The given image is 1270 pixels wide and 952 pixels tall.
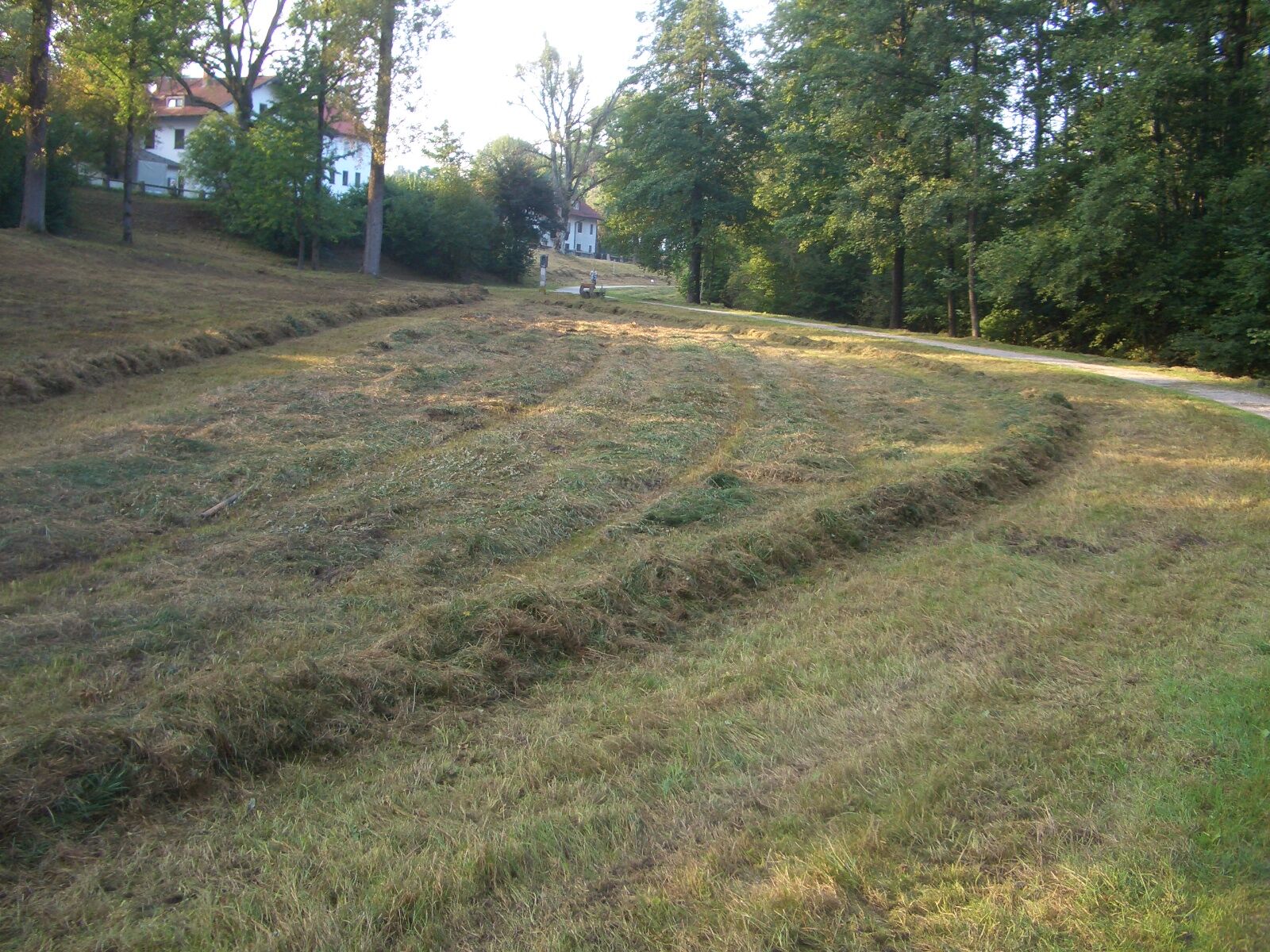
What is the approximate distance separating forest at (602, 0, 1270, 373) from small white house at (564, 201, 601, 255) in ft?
171

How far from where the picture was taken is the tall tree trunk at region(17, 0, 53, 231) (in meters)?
23.6

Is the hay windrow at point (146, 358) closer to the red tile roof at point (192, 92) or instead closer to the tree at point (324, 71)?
the tree at point (324, 71)

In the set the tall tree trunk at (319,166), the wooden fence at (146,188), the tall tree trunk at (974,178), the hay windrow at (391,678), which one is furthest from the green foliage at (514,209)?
the hay windrow at (391,678)

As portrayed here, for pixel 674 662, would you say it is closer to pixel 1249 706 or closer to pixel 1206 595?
pixel 1249 706

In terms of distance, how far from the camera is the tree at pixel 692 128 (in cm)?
3678

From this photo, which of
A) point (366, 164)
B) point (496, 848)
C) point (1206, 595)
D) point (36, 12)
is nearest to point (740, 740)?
point (496, 848)

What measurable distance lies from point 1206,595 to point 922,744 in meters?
3.21

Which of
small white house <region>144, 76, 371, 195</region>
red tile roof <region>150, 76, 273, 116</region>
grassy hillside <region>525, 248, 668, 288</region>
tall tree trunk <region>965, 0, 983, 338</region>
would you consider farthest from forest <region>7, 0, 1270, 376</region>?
red tile roof <region>150, 76, 273, 116</region>

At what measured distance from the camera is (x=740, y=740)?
4234 mm

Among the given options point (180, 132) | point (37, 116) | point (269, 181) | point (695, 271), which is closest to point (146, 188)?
point (269, 181)

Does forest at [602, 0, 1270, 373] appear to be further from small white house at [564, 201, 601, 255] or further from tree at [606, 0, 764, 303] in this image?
small white house at [564, 201, 601, 255]

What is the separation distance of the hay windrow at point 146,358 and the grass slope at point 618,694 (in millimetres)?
1479

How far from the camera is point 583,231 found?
93312 mm

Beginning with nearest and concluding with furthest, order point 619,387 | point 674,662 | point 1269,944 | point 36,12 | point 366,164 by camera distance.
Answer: point 1269,944 → point 674,662 → point 619,387 → point 36,12 → point 366,164
